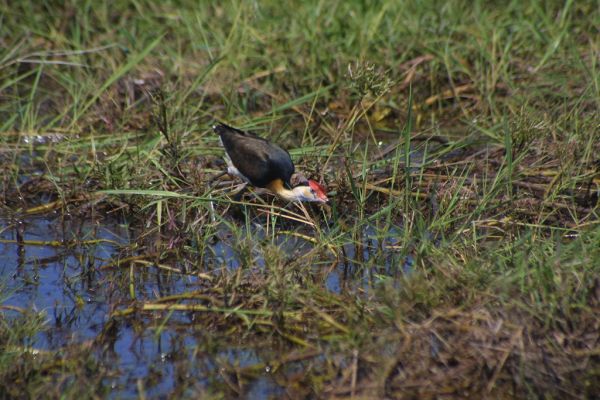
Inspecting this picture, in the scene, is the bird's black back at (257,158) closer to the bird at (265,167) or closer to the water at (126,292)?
the bird at (265,167)

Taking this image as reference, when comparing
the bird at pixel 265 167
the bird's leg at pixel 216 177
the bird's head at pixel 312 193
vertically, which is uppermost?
the bird's head at pixel 312 193

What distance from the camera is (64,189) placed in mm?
5395

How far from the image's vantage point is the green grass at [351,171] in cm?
362

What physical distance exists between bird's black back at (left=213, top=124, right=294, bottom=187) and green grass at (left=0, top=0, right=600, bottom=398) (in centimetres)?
16

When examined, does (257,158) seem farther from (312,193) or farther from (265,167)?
(312,193)

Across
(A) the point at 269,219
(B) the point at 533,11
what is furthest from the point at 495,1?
(A) the point at 269,219

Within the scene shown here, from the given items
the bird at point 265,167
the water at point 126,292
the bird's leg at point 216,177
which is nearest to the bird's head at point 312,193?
the bird at point 265,167

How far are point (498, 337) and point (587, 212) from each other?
1618 mm

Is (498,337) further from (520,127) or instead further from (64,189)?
(64,189)

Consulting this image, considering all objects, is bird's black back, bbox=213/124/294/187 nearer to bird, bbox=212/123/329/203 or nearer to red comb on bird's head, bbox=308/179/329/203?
bird, bbox=212/123/329/203

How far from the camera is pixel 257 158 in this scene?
5250 millimetres

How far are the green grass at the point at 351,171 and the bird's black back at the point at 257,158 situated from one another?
16cm

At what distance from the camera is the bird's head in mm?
4973

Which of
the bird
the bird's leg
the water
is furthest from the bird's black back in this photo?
the water
